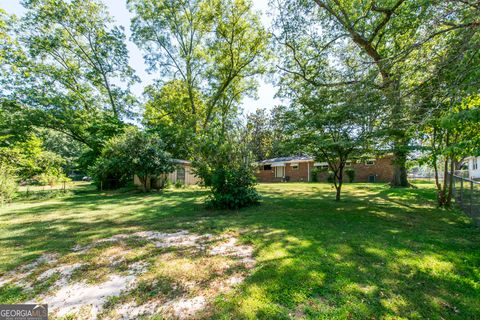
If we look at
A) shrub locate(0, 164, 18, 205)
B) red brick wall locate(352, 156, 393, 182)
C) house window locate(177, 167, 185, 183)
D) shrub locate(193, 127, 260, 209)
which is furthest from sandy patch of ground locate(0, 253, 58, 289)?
red brick wall locate(352, 156, 393, 182)

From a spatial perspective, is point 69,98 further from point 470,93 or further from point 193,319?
point 470,93

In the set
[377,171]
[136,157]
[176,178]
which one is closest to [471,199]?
[136,157]

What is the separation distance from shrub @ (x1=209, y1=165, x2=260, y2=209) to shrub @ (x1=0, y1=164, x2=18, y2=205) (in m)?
8.73

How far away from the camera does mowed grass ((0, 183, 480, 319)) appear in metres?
2.25

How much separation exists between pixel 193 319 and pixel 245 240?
2.34 m

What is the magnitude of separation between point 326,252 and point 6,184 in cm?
1252

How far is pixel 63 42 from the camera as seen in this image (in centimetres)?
1705

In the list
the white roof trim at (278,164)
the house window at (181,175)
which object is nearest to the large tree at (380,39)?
the house window at (181,175)

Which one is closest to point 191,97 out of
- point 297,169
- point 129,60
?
point 129,60

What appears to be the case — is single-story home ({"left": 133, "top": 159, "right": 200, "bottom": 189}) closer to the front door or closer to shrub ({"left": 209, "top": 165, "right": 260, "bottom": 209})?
shrub ({"left": 209, "top": 165, "right": 260, "bottom": 209})

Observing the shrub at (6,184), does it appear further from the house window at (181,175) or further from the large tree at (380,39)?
the large tree at (380,39)

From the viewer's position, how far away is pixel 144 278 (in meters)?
2.82

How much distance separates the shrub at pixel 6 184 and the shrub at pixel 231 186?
873 centimetres

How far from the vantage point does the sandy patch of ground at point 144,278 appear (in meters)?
2.23
